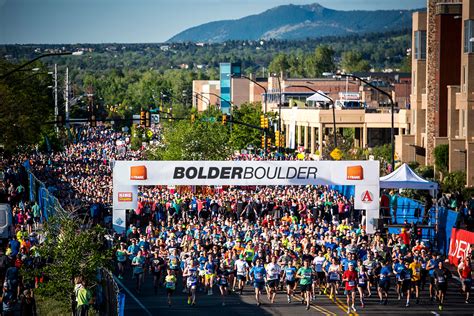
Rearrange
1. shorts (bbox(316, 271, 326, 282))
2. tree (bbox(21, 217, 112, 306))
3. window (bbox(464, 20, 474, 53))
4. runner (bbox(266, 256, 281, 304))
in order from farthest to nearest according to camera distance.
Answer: window (bbox(464, 20, 474, 53)) → shorts (bbox(316, 271, 326, 282)) → runner (bbox(266, 256, 281, 304)) → tree (bbox(21, 217, 112, 306))

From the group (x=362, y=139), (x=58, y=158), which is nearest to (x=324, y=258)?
(x=58, y=158)

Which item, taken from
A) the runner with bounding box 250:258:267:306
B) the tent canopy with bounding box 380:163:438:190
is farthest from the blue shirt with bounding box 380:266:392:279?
the tent canopy with bounding box 380:163:438:190

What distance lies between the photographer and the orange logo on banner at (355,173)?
4225 centimetres

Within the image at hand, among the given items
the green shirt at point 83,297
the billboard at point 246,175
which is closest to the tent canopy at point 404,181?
the billboard at point 246,175

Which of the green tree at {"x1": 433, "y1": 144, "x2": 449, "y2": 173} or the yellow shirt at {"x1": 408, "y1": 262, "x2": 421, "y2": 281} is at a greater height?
the green tree at {"x1": 433, "y1": 144, "x2": 449, "y2": 173}

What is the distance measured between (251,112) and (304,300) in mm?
77690

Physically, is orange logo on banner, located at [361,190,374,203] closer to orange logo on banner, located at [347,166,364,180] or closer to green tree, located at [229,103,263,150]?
orange logo on banner, located at [347,166,364,180]

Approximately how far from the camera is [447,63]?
72.3 m

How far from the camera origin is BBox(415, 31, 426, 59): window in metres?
75.6

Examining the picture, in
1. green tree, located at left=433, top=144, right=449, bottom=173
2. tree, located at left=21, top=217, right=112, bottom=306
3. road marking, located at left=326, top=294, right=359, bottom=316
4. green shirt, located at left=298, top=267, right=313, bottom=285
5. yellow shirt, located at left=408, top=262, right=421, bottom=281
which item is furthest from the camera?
green tree, located at left=433, top=144, right=449, bottom=173

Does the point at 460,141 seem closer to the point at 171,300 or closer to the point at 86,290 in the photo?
the point at 171,300

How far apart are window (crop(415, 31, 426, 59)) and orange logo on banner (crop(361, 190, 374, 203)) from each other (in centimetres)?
3485

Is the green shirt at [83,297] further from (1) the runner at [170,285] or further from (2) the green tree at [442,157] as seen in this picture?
(2) the green tree at [442,157]

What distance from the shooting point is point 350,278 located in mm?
29812
